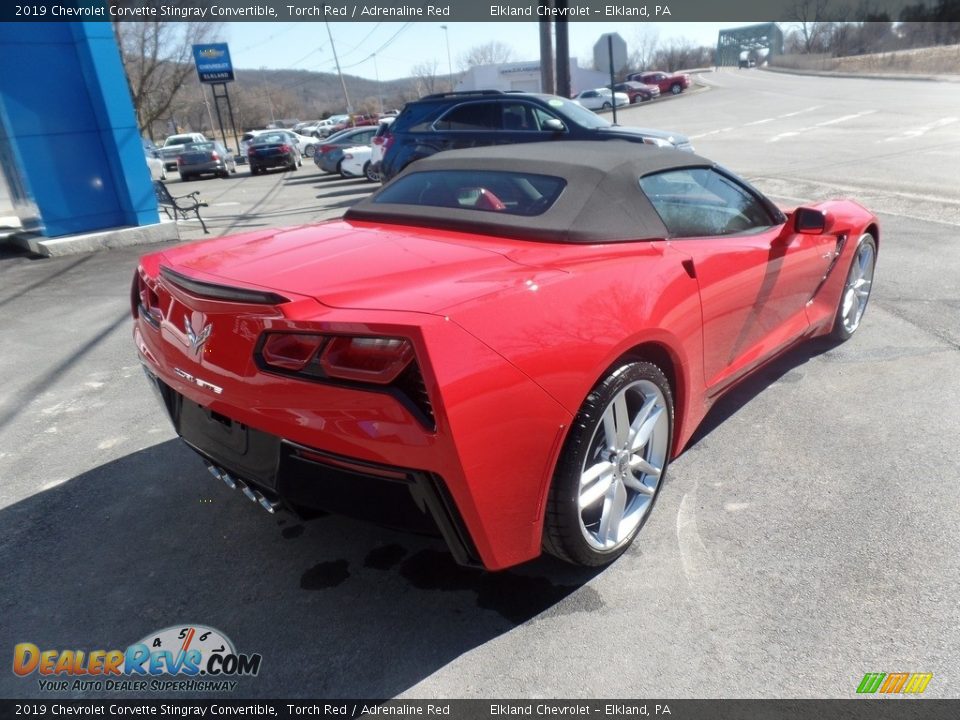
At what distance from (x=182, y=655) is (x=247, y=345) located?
1.04m

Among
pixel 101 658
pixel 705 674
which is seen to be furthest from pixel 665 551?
pixel 101 658

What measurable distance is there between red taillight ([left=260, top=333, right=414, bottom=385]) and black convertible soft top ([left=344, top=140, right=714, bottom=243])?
958 mm

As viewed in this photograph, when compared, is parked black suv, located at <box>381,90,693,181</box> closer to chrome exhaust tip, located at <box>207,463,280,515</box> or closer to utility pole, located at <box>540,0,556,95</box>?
utility pole, located at <box>540,0,556,95</box>

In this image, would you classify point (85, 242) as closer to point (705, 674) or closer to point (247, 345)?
Result: point (247, 345)

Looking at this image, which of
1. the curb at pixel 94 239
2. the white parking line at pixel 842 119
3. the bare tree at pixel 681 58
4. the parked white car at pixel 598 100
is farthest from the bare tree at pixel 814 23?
the curb at pixel 94 239

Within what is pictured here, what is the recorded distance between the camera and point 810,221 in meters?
3.36

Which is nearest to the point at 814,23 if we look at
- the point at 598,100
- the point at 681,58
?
the point at 681,58

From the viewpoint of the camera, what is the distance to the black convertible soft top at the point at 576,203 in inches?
102

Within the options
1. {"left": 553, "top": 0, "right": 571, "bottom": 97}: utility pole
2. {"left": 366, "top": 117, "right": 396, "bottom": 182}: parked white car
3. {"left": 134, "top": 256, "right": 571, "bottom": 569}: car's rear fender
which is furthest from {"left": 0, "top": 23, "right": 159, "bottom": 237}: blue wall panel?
{"left": 553, "top": 0, "right": 571, "bottom": 97}: utility pole

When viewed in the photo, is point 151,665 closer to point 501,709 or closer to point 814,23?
point 501,709

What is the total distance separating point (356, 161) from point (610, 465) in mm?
17628

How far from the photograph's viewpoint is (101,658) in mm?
2152

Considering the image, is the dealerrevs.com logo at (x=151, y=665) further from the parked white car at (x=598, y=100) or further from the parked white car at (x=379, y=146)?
the parked white car at (x=598, y=100)

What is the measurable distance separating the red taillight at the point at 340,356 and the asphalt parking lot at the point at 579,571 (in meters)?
0.91
